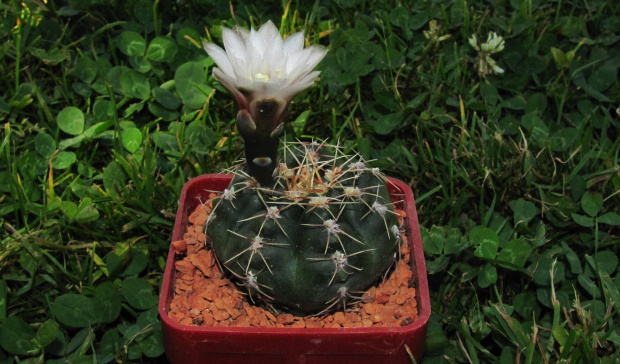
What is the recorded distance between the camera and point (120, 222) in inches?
85.2

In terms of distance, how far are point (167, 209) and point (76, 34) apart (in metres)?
0.94

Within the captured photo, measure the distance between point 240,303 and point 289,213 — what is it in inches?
11.7

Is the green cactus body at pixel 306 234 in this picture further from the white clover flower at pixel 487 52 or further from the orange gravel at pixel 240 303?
the white clover flower at pixel 487 52

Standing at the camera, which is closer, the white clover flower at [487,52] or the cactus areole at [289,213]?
the cactus areole at [289,213]

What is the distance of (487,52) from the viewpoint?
2504 mm

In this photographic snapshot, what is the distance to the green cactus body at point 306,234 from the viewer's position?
5.06 ft

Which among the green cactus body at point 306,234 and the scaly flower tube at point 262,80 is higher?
the scaly flower tube at point 262,80

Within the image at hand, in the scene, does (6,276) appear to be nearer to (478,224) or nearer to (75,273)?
(75,273)

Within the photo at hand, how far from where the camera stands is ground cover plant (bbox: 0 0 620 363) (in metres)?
1.92

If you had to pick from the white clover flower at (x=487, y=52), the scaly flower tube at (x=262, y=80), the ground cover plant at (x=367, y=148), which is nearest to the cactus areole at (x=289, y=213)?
the scaly flower tube at (x=262, y=80)

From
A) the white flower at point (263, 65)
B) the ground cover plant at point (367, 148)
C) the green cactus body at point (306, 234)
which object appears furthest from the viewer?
the ground cover plant at point (367, 148)

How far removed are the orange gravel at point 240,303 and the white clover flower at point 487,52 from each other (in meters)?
0.89

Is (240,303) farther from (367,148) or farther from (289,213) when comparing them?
(367,148)

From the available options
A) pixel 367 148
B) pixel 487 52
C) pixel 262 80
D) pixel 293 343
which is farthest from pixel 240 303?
pixel 487 52
